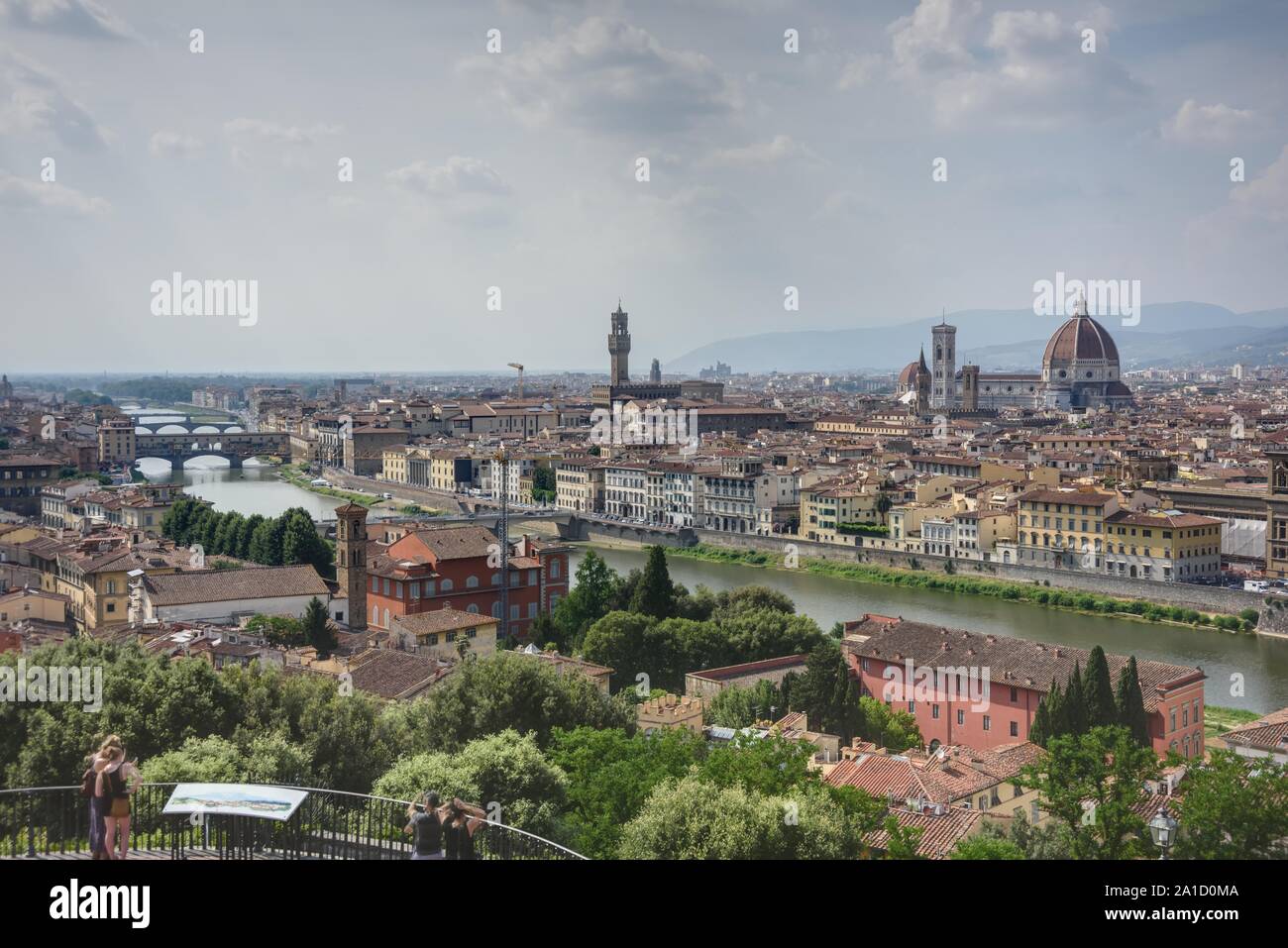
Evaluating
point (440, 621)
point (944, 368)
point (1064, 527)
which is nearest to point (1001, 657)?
point (440, 621)

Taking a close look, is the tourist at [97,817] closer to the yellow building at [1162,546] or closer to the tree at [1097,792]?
the tree at [1097,792]

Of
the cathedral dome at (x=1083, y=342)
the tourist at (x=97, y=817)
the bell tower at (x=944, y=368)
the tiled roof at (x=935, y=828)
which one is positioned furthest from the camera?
the bell tower at (x=944, y=368)

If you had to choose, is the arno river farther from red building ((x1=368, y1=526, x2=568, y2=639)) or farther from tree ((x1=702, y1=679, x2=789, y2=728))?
tree ((x1=702, y1=679, x2=789, y2=728))

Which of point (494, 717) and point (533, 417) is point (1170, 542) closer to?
point (494, 717)


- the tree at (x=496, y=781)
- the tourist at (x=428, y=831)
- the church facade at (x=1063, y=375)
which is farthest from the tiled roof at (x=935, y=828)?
the church facade at (x=1063, y=375)

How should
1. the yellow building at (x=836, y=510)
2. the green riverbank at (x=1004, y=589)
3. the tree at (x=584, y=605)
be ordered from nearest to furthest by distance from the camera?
the tree at (x=584, y=605) < the green riverbank at (x=1004, y=589) < the yellow building at (x=836, y=510)

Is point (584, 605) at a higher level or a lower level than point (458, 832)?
lower

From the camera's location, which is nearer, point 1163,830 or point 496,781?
point 1163,830

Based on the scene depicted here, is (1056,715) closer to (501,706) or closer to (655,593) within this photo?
(501,706)
